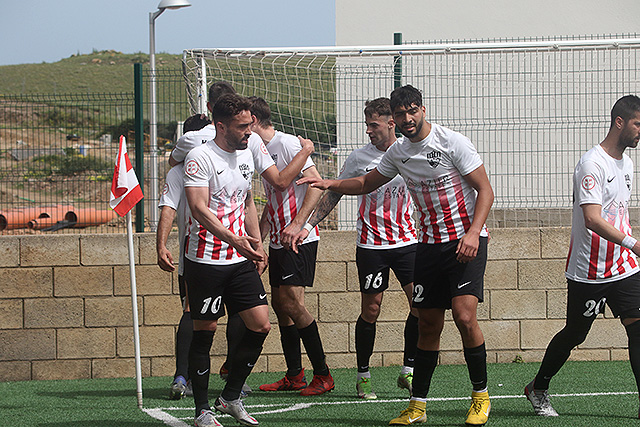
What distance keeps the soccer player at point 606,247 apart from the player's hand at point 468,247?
76 centimetres

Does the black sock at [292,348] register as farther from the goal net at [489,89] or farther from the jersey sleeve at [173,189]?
the goal net at [489,89]


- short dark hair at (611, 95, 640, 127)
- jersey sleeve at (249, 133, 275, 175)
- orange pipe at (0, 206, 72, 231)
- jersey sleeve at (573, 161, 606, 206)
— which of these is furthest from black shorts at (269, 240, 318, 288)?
orange pipe at (0, 206, 72, 231)

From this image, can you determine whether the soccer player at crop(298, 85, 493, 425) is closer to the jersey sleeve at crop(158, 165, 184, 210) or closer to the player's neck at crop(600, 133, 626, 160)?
the player's neck at crop(600, 133, 626, 160)

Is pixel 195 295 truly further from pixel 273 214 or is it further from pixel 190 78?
pixel 190 78

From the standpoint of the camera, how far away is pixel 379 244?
20.5ft

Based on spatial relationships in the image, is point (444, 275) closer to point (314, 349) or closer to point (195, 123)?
point (314, 349)

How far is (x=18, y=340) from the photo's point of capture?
7.46 m

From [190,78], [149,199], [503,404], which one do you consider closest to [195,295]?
[503,404]

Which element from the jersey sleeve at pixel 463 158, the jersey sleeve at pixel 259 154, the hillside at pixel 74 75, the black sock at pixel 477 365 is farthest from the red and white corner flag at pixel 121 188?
the hillside at pixel 74 75

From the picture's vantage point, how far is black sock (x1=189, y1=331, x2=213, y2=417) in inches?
193

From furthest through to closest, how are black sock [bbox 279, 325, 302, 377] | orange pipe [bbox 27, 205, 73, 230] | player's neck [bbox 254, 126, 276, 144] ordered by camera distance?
orange pipe [bbox 27, 205, 73, 230]
black sock [bbox 279, 325, 302, 377]
player's neck [bbox 254, 126, 276, 144]

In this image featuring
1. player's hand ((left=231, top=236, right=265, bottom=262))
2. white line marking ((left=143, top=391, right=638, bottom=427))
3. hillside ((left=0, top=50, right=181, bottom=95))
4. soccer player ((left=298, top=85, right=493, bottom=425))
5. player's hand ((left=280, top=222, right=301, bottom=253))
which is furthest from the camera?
hillside ((left=0, top=50, right=181, bottom=95))

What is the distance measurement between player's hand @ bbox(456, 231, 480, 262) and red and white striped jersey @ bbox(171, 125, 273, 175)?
162cm

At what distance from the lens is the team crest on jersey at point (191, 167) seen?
188 inches
